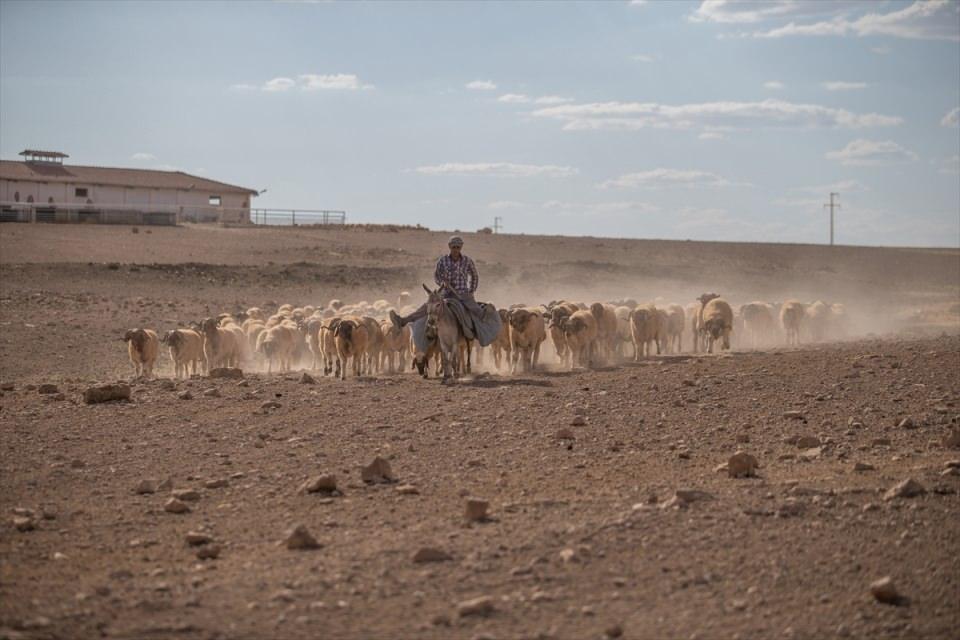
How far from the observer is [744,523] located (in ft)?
27.6

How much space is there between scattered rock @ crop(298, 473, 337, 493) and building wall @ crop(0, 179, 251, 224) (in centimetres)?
5788

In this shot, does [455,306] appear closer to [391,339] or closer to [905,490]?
[391,339]

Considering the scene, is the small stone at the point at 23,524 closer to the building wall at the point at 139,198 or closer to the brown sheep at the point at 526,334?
the brown sheep at the point at 526,334

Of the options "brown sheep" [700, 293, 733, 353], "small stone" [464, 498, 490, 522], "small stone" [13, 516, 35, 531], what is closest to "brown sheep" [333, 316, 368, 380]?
"brown sheep" [700, 293, 733, 353]

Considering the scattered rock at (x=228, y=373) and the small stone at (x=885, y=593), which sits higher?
the scattered rock at (x=228, y=373)

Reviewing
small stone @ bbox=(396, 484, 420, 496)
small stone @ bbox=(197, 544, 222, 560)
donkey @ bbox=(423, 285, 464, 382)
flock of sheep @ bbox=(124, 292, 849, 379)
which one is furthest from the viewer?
flock of sheep @ bbox=(124, 292, 849, 379)

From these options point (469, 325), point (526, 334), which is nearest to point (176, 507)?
point (469, 325)

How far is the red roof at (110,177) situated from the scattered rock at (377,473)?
202 ft

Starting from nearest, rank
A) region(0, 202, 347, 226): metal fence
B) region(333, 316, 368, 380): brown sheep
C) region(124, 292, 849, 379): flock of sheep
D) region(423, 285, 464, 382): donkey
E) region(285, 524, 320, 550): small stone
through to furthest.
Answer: region(285, 524, 320, 550): small stone → region(423, 285, 464, 382): donkey → region(333, 316, 368, 380): brown sheep → region(124, 292, 849, 379): flock of sheep → region(0, 202, 347, 226): metal fence

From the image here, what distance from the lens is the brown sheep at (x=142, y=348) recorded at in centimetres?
2230

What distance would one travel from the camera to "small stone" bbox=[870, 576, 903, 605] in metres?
7.04

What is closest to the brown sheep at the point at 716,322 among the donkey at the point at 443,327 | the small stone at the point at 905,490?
the donkey at the point at 443,327

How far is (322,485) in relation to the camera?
955 cm

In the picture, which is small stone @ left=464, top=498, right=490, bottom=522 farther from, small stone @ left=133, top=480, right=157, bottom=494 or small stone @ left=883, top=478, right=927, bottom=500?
small stone @ left=883, top=478, right=927, bottom=500
